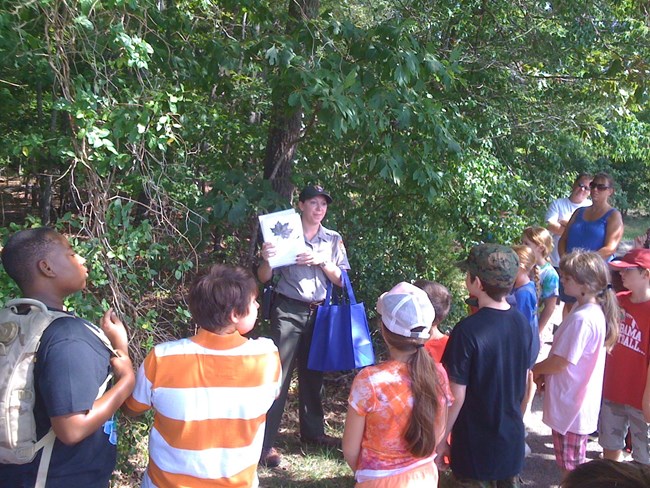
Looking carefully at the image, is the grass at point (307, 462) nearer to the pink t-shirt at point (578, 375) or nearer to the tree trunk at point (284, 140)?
the pink t-shirt at point (578, 375)

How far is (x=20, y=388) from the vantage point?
1996 mm

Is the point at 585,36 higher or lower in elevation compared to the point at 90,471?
higher

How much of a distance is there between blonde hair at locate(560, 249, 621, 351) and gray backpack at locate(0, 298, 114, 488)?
8.91 ft

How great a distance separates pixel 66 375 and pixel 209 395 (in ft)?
1.65

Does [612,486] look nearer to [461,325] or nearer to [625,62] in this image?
[461,325]

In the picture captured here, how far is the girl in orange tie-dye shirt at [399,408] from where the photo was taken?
2.41 m

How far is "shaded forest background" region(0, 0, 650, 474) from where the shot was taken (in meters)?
3.51

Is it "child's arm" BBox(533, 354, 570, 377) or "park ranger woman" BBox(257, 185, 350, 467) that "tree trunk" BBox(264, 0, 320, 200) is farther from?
"child's arm" BBox(533, 354, 570, 377)

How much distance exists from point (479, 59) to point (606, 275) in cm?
397

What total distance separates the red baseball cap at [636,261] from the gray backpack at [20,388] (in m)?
3.05

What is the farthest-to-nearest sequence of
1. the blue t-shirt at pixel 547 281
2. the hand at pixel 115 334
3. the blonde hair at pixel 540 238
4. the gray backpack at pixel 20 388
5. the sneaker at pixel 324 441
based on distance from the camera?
the blue t-shirt at pixel 547 281
the blonde hair at pixel 540 238
the sneaker at pixel 324 441
the hand at pixel 115 334
the gray backpack at pixel 20 388

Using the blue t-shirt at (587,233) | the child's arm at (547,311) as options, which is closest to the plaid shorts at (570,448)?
the child's arm at (547,311)

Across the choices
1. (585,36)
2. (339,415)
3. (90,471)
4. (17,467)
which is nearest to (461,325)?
(90,471)

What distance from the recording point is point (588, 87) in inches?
283
